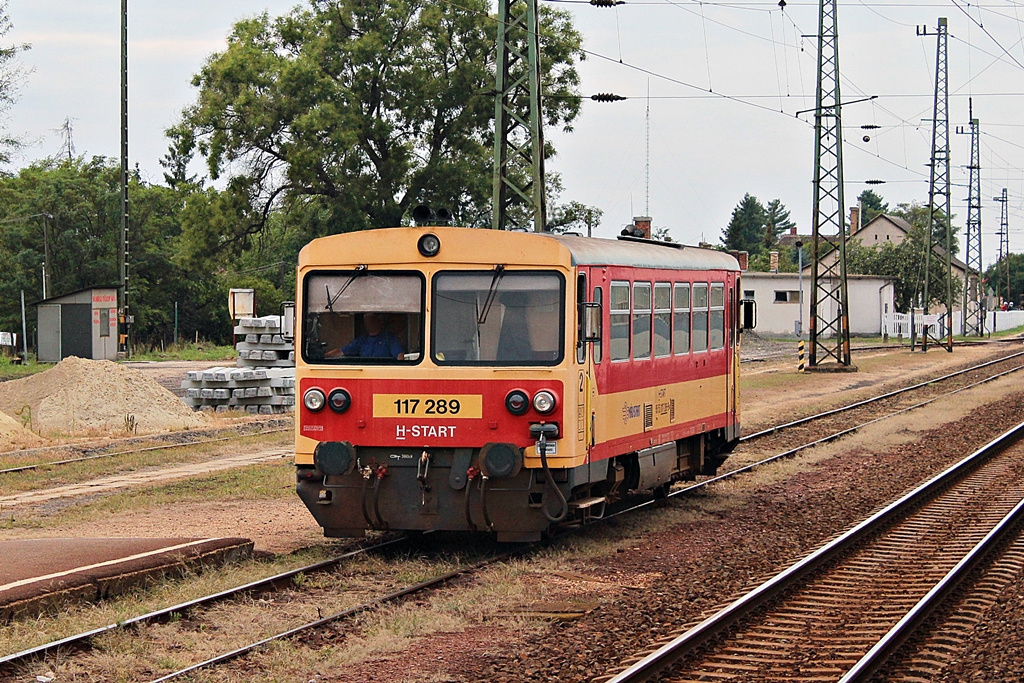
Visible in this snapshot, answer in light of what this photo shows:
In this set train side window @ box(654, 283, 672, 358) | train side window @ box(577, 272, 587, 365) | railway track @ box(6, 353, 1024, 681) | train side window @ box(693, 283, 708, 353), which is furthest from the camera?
train side window @ box(693, 283, 708, 353)

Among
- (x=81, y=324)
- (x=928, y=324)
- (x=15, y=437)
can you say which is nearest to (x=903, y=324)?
A: (x=928, y=324)

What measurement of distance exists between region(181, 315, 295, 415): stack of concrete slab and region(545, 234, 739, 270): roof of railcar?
12482 mm

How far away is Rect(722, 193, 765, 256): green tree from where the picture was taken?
140250 mm

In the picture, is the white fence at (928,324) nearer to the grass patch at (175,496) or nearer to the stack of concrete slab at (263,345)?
the stack of concrete slab at (263,345)

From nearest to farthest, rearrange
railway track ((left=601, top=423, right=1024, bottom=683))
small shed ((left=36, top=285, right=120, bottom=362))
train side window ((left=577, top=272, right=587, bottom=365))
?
railway track ((left=601, top=423, right=1024, bottom=683)) < train side window ((left=577, top=272, right=587, bottom=365)) < small shed ((left=36, top=285, right=120, bottom=362))

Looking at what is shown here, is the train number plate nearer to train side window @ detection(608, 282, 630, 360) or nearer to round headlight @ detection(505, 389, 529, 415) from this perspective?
Result: round headlight @ detection(505, 389, 529, 415)

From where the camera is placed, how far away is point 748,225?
147m

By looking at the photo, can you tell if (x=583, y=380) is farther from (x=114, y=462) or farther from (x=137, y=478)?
(x=114, y=462)

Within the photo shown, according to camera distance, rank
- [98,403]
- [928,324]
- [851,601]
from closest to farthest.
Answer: [851,601]
[98,403]
[928,324]

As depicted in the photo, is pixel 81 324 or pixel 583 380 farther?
pixel 81 324

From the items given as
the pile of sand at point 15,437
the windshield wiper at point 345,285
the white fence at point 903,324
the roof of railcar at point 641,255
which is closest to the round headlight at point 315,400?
the windshield wiper at point 345,285

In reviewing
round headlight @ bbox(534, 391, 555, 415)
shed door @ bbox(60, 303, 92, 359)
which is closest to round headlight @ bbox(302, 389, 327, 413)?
round headlight @ bbox(534, 391, 555, 415)

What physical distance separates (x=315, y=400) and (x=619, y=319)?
2.95 m

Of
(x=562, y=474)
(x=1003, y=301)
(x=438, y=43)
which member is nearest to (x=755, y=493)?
(x=562, y=474)
